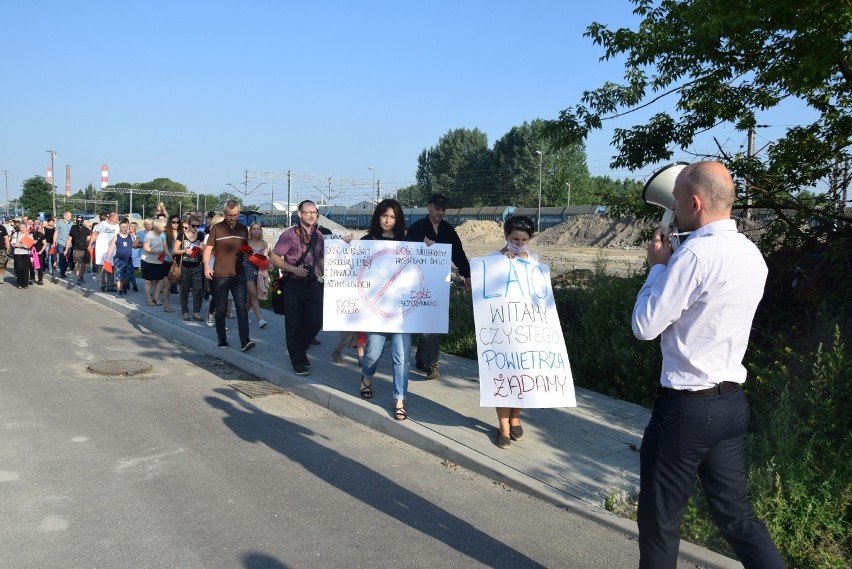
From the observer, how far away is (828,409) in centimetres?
462

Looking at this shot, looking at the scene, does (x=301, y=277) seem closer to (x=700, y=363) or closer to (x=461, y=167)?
(x=700, y=363)

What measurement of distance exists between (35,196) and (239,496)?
96639 mm

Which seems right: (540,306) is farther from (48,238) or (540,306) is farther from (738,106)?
(48,238)

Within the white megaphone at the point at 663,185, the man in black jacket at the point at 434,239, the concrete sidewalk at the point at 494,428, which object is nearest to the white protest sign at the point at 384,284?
the man in black jacket at the point at 434,239

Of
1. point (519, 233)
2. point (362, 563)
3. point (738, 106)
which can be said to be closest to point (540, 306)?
point (519, 233)

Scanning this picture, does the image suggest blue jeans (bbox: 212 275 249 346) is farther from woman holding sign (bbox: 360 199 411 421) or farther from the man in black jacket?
woman holding sign (bbox: 360 199 411 421)

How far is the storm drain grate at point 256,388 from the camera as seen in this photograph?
7418mm

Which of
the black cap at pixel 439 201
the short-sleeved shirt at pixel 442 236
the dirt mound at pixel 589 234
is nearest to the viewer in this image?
the short-sleeved shirt at pixel 442 236

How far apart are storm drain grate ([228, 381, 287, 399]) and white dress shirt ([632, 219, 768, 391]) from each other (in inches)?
209

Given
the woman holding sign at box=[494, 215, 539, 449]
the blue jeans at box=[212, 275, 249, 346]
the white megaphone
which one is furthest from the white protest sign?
the white megaphone

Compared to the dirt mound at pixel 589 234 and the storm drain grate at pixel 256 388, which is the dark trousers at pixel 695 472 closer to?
the storm drain grate at pixel 256 388

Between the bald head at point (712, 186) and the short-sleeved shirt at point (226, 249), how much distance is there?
7.06 m

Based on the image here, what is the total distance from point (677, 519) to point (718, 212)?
128cm

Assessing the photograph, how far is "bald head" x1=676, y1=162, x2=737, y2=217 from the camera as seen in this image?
280 centimetres
